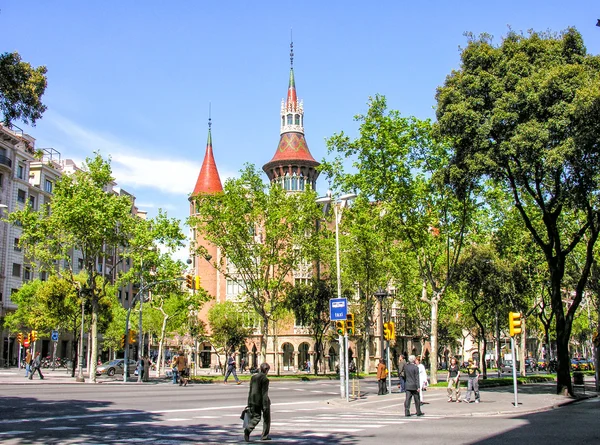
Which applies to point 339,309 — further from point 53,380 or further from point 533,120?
point 53,380

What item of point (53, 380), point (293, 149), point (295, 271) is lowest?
point (53, 380)

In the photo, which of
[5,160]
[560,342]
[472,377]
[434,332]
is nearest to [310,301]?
[434,332]

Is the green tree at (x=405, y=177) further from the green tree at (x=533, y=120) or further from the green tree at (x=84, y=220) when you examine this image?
the green tree at (x=84, y=220)

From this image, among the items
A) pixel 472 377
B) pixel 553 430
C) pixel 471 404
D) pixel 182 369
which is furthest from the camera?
pixel 182 369

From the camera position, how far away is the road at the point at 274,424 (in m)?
12.4

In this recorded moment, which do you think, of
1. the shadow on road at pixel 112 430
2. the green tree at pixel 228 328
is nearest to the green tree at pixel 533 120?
the shadow on road at pixel 112 430

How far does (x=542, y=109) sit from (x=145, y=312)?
59.3m

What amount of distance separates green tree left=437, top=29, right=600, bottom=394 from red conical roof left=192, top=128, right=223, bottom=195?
62.7 m

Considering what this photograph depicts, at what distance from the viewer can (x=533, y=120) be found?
77.4 ft

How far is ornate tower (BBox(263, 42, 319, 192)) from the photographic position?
81562 millimetres

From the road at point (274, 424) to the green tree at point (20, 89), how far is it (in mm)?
7342

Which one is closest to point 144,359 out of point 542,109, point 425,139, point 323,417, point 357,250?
point 357,250

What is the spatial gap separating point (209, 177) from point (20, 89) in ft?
237

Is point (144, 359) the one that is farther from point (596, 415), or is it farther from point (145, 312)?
point (145, 312)
